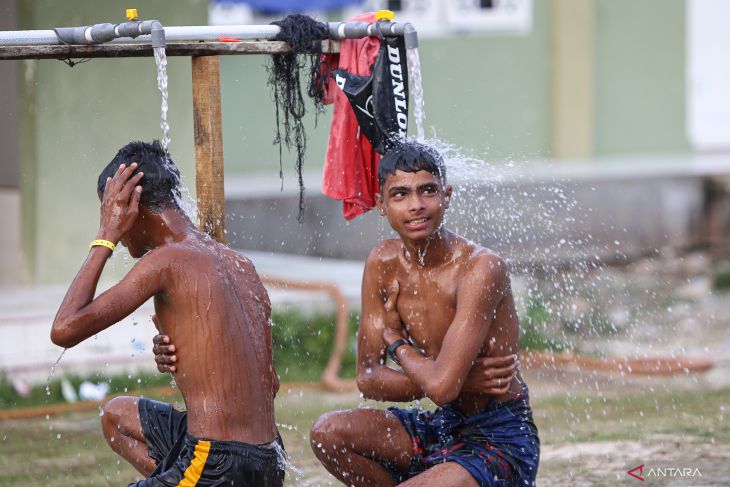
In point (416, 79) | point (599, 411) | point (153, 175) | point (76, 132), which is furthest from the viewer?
point (76, 132)

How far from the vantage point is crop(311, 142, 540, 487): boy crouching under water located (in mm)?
4578

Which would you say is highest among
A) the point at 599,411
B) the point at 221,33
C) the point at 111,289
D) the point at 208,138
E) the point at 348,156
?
the point at 221,33

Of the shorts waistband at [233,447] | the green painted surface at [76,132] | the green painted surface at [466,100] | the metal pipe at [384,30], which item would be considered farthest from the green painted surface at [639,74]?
the shorts waistband at [233,447]

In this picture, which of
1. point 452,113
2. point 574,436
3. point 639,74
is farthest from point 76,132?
point 639,74

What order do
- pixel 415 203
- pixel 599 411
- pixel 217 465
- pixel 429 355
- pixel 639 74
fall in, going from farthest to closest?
pixel 639 74, pixel 599 411, pixel 429 355, pixel 415 203, pixel 217 465

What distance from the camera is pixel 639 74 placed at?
1491 centimetres

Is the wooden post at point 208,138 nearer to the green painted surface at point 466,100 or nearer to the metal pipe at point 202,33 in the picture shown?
the metal pipe at point 202,33

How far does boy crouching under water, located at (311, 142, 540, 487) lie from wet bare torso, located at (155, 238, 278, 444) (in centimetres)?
54

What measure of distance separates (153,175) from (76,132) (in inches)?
210

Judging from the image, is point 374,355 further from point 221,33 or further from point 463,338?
point 221,33

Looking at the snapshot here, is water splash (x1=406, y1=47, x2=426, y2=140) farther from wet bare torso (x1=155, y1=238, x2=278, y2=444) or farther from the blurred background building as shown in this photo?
the blurred background building

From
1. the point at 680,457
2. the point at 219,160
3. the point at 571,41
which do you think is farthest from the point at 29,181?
the point at 571,41

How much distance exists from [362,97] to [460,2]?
352 inches

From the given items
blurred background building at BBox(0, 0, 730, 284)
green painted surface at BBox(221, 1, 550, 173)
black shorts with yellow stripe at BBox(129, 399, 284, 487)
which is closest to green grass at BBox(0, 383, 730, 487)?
black shorts with yellow stripe at BBox(129, 399, 284, 487)
